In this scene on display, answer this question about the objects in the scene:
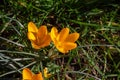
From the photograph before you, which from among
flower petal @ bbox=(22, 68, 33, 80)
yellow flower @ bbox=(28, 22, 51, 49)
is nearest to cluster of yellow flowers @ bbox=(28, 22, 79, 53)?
yellow flower @ bbox=(28, 22, 51, 49)

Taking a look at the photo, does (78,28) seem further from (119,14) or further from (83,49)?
(119,14)

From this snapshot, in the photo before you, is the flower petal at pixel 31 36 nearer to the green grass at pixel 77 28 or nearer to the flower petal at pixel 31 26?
the flower petal at pixel 31 26

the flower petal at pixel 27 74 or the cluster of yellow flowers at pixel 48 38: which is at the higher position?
the cluster of yellow flowers at pixel 48 38

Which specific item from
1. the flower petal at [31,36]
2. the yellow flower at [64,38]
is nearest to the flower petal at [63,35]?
the yellow flower at [64,38]

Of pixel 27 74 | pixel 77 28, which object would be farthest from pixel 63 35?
pixel 77 28

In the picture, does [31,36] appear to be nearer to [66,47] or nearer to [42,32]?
[42,32]

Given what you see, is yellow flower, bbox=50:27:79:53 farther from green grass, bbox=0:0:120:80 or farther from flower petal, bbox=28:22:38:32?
green grass, bbox=0:0:120:80
